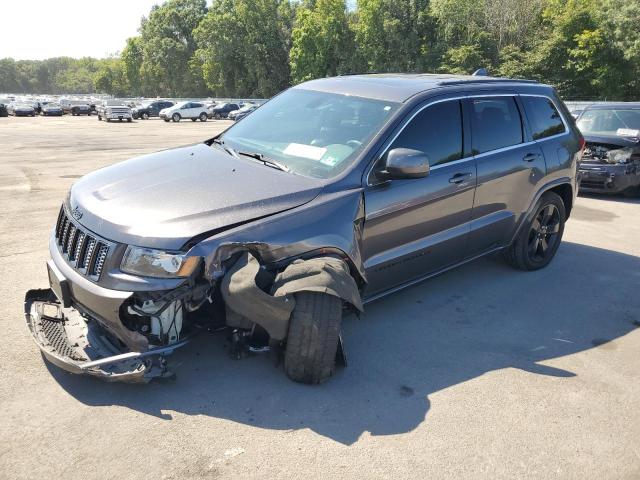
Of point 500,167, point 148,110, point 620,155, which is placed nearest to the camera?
point 500,167

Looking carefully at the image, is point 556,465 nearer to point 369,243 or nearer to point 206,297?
point 369,243

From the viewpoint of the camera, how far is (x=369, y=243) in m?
3.68

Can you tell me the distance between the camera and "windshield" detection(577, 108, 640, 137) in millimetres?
9484

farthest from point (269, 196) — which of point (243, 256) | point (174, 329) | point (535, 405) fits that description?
point (535, 405)

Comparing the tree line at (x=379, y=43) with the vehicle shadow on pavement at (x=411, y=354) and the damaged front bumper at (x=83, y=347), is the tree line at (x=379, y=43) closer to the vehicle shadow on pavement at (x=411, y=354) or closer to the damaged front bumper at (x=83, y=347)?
the vehicle shadow on pavement at (x=411, y=354)

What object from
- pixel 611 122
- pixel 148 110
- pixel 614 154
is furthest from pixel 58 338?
pixel 148 110

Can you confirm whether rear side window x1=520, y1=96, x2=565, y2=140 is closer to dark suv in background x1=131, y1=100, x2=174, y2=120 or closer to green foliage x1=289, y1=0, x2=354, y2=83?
dark suv in background x1=131, y1=100, x2=174, y2=120

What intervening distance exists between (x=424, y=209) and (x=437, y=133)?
2.12ft

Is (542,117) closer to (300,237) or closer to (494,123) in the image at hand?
(494,123)

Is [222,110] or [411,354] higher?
[411,354]

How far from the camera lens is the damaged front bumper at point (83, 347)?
2902mm

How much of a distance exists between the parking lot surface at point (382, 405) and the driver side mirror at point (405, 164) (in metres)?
1.27

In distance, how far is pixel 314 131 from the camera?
4055 mm

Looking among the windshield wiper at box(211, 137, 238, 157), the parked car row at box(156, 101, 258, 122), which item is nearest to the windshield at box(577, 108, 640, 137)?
the windshield wiper at box(211, 137, 238, 157)
